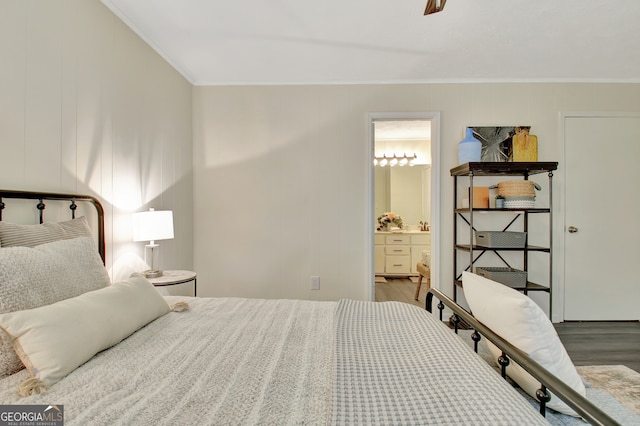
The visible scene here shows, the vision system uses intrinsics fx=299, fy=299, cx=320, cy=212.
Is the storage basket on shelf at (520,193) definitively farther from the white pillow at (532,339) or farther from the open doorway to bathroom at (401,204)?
the open doorway to bathroom at (401,204)

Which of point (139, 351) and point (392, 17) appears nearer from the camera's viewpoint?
point (139, 351)

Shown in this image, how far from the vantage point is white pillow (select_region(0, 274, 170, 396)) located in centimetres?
86

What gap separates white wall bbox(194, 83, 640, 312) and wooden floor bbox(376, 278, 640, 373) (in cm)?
112

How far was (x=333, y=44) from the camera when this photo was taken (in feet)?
7.98

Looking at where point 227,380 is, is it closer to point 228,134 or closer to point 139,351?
point 139,351

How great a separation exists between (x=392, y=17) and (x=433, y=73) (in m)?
1.03

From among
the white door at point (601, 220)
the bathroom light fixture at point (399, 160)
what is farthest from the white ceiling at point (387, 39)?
the bathroom light fixture at point (399, 160)

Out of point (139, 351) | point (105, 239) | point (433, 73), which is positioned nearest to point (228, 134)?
point (105, 239)

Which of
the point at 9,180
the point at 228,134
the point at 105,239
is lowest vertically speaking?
the point at 105,239

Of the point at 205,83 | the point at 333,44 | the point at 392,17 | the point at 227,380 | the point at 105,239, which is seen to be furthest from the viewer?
the point at 205,83

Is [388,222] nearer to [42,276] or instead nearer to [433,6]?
[433,6]

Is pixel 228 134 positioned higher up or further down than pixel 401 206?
higher up

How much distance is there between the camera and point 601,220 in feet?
9.84

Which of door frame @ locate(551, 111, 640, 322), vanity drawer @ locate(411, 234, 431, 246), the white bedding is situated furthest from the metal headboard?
vanity drawer @ locate(411, 234, 431, 246)
